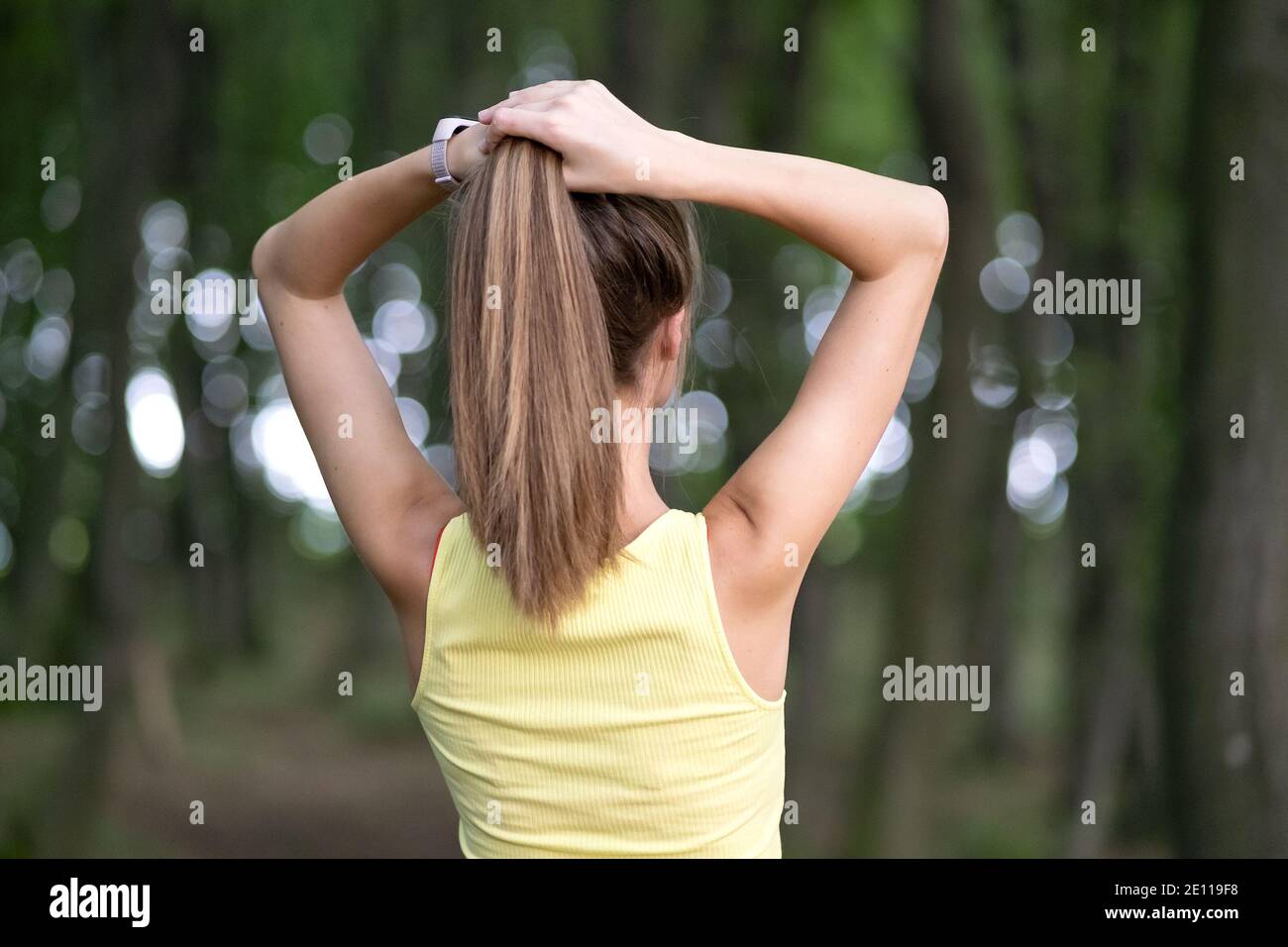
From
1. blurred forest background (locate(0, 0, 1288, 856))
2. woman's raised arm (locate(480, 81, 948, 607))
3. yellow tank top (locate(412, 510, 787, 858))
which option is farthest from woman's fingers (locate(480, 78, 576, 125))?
blurred forest background (locate(0, 0, 1288, 856))

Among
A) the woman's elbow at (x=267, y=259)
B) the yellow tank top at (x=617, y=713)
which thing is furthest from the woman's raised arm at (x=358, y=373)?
the yellow tank top at (x=617, y=713)

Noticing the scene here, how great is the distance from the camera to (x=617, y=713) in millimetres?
1689

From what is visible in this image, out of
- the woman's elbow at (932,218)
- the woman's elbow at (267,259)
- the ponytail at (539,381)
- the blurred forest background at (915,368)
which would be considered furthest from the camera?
the blurred forest background at (915,368)

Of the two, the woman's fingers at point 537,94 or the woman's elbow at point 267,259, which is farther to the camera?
the woman's elbow at point 267,259

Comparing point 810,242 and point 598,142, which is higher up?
point 598,142

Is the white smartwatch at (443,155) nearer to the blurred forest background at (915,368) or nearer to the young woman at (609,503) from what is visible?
the young woman at (609,503)

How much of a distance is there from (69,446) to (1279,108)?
25.9ft

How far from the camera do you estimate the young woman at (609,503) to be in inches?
64.6

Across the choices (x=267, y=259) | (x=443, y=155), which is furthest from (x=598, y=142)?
(x=267, y=259)

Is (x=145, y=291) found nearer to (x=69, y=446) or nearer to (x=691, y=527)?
(x=69, y=446)

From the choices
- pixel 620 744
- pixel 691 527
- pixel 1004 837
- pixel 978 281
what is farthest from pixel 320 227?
pixel 1004 837

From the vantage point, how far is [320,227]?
1.98 metres

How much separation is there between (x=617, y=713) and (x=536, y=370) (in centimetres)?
53

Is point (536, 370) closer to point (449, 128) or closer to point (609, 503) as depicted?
point (609, 503)
